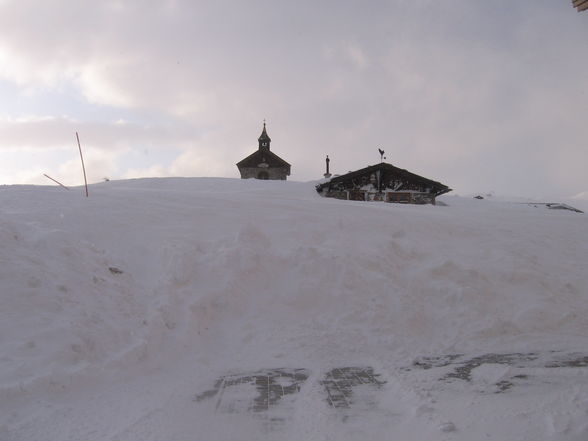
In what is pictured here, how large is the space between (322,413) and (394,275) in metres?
4.14

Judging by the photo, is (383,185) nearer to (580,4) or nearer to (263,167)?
(580,4)

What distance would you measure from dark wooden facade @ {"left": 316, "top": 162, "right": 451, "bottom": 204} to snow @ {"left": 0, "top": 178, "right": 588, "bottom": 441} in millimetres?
11046

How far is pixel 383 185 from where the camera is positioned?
2170cm

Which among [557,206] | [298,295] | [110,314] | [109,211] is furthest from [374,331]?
[557,206]

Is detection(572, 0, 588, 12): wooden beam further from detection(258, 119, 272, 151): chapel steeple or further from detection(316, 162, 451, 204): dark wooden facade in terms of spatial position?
detection(258, 119, 272, 151): chapel steeple

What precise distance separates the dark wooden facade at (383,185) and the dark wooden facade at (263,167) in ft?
54.2

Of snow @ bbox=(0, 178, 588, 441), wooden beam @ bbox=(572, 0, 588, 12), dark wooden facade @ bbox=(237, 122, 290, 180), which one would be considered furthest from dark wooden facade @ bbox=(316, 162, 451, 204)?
dark wooden facade @ bbox=(237, 122, 290, 180)

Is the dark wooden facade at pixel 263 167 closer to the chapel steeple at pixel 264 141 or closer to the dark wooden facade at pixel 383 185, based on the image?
the chapel steeple at pixel 264 141

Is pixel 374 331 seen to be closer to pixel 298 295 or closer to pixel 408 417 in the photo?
pixel 298 295

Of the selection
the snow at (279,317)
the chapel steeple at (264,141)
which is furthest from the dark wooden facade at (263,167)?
the snow at (279,317)

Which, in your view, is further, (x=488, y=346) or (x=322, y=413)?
(x=488, y=346)

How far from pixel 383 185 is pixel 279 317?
16.4m

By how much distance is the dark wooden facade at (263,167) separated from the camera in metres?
37.9

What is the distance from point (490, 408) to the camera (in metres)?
3.64
